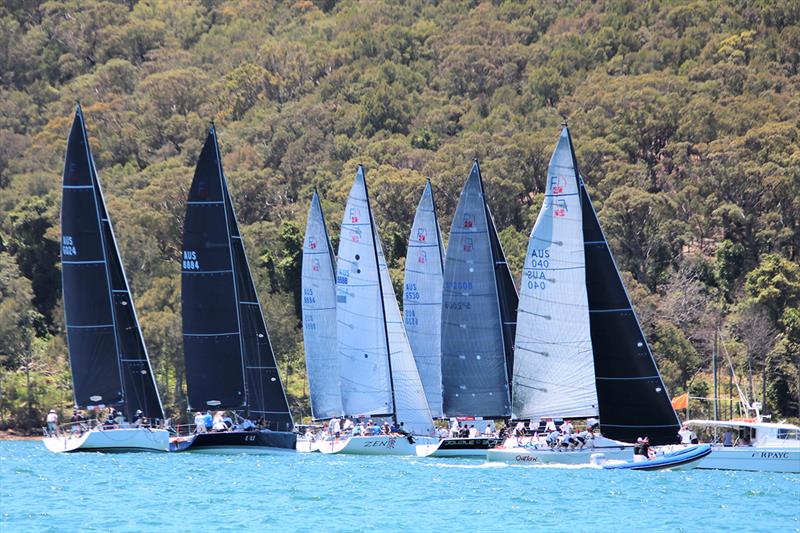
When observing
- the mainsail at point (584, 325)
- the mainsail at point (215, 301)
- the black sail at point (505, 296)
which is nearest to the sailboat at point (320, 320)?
the mainsail at point (215, 301)

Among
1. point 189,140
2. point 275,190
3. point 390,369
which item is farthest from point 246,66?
point 390,369

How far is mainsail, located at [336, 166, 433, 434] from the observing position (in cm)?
5366

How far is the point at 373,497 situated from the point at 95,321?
55.9 feet

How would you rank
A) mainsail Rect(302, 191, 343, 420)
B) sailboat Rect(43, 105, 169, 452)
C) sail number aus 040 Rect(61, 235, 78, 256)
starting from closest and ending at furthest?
sailboat Rect(43, 105, 169, 452), sail number aus 040 Rect(61, 235, 78, 256), mainsail Rect(302, 191, 343, 420)

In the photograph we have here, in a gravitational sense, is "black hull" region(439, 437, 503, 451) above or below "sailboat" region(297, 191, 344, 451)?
below

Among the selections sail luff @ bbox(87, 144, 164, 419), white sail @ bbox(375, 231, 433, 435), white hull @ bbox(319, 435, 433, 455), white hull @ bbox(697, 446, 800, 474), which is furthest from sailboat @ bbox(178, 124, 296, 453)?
white hull @ bbox(697, 446, 800, 474)

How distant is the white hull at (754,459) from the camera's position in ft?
148

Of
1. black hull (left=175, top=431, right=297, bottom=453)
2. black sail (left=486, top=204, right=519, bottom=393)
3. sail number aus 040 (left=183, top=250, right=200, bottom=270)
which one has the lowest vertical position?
black hull (left=175, top=431, right=297, bottom=453)

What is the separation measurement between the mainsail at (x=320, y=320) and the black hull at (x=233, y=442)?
19.1 ft

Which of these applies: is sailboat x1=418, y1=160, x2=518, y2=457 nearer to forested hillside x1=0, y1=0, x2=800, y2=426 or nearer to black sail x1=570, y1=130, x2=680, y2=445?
black sail x1=570, y1=130, x2=680, y2=445

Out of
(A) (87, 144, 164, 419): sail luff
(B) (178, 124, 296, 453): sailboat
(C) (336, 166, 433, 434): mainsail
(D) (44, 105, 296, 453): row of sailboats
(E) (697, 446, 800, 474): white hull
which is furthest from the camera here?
(C) (336, 166, 433, 434): mainsail

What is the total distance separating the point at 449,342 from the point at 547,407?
7.90 metres

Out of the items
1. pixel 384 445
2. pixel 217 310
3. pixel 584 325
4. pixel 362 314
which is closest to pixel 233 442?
pixel 217 310

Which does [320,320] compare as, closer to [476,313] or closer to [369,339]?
[369,339]
